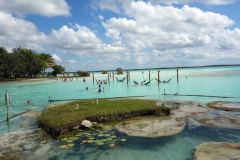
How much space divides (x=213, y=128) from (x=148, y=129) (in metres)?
3.23

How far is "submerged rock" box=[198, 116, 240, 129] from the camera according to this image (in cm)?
828

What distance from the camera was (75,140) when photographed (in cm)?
687

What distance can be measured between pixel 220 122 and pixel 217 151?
3.79 meters

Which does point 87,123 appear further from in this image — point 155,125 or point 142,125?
point 155,125

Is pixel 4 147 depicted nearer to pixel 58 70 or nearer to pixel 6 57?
pixel 6 57

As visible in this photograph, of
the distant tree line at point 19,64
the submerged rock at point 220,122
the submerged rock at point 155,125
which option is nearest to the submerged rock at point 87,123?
the submerged rock at point 155,125

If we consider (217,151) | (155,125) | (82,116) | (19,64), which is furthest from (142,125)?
(19,64)

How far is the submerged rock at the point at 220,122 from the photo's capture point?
8281 millimetres

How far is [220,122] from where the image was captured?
877cm

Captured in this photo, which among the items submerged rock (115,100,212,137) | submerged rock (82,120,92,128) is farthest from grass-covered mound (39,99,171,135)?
submerged rock (115,100,212,137)

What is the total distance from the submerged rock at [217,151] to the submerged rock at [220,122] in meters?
2.47

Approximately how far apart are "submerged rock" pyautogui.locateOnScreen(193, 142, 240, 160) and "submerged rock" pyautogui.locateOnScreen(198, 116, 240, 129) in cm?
247

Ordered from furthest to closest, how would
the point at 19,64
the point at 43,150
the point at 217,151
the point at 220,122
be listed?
the point at 19,64 → the point at 220,122 → the point at 43,150 → the point at 217,151

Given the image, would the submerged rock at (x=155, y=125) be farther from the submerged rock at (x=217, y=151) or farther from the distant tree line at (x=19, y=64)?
the distant tree line at (x=19, y=64)
